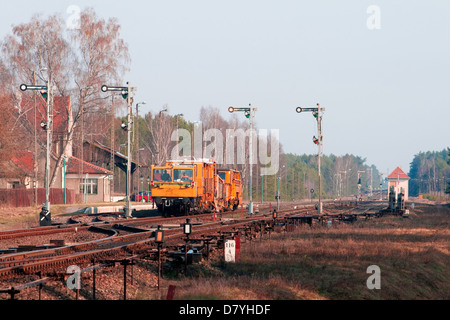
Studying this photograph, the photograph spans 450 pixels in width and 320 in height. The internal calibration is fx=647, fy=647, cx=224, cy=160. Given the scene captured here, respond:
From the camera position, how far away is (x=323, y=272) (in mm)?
14750

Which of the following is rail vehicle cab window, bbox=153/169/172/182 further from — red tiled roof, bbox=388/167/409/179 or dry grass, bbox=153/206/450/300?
red tiled roof, bbox=388/167/409/179

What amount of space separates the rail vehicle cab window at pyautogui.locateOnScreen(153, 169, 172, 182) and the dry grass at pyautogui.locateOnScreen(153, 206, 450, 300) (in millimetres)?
14513

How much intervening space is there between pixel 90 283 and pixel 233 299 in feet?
10.6

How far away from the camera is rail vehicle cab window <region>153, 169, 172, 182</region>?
35.7m

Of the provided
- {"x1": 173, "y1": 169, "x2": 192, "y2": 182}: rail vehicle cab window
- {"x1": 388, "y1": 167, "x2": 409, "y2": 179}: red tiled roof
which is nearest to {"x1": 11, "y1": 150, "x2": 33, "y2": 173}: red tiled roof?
{"x1": 173, "y1": 169, "x2": 192, "y2": 182}: rail vehicle cab window

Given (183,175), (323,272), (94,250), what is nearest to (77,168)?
(183,175)

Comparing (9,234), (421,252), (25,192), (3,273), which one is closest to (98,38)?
(25,192)

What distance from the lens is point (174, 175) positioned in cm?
3547

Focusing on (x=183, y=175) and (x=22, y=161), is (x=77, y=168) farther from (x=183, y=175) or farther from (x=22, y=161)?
(x=183, y=175)

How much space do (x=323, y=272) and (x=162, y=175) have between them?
21950mm

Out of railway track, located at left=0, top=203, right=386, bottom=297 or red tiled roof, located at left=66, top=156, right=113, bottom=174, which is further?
red tiled roof, located at left=66, top=156, right=113, bottom=174

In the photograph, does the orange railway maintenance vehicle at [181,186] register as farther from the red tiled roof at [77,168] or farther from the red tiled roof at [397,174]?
the red tiled roof at [397,174]

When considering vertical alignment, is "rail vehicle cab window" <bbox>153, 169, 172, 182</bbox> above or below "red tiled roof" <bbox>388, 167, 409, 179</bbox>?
below
